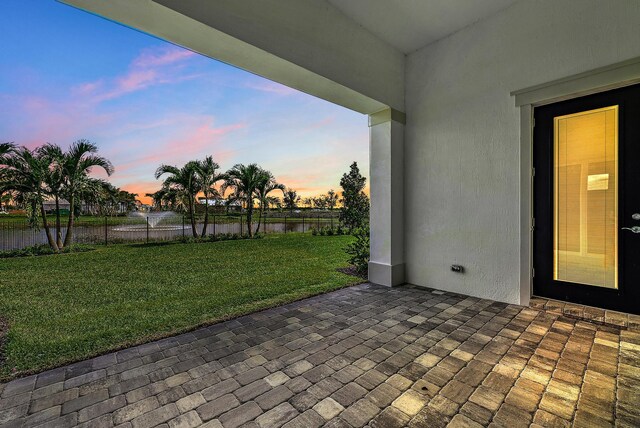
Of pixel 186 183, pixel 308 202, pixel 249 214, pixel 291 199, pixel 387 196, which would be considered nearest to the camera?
pixel 387 196

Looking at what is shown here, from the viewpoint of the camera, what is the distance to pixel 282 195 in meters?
12.6

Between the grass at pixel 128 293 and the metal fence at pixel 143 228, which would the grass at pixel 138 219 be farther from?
the grass at pixel 128 293

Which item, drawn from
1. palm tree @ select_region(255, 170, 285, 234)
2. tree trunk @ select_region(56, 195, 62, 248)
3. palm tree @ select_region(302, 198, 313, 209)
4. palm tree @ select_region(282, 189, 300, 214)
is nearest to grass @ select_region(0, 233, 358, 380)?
tree trunk @ select_region(56, 195, 62, 248)

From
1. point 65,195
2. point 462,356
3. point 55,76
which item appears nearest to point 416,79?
point 462,356

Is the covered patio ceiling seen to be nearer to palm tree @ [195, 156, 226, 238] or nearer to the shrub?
the shrub

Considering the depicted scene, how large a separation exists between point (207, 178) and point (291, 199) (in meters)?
4.16

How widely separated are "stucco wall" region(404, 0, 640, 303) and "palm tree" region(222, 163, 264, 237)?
27.5ft

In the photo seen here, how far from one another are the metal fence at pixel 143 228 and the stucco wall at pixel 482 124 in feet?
28.8

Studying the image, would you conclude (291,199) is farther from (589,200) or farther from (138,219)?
(589,200)

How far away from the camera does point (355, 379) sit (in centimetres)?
188

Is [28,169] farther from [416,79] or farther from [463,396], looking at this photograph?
[463,396]

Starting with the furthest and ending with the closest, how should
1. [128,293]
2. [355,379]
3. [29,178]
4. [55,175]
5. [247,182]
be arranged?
1. [247,182]
2. [55,175]
3. [29,178]
4. [128,293]
5. [355,379]

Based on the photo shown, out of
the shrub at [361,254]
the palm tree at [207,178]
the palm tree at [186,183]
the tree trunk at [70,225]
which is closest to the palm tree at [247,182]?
the palm tree at [207,178]

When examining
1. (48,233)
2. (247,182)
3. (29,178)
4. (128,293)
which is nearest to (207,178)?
(247,182)
